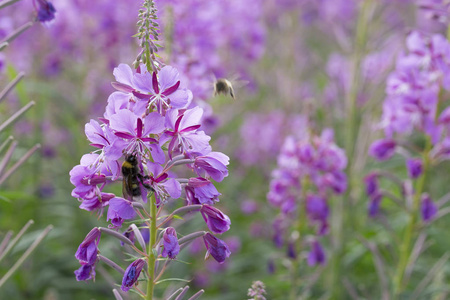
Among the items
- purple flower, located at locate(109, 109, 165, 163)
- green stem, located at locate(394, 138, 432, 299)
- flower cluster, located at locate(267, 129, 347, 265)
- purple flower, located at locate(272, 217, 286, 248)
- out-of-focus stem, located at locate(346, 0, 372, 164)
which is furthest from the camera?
out-of-focus stem, located at locate(346, 0, 372, 164)

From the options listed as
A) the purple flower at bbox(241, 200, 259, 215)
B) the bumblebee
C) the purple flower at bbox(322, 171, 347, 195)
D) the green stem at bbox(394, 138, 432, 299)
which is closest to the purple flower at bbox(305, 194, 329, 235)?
the purple flower at bbox(322, 171, 347, 195)

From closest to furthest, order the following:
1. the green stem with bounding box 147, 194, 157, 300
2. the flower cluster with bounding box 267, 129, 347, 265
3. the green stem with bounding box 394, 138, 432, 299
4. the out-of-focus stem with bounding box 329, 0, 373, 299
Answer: the green stem with bounding box 147, 194, 157, 300 < the green stem with bounding box 394, 138, 432, 299 < the flower cluster with bounding box 267, 129, 347, 265 < the out-of-focus stem with bounding box 329, 0, 373, 299

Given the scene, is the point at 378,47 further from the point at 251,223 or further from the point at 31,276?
the point at 31,276

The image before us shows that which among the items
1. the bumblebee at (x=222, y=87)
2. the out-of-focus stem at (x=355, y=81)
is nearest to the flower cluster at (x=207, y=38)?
the bumblebee at (x=222, y=87)

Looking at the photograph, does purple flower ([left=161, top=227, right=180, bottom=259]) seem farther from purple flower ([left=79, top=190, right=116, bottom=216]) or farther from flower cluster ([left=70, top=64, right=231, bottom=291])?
purple flower ([left=79, top=190, right=116, bottom=216])

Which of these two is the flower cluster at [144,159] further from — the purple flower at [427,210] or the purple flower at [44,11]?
the purple flower at [427,210]

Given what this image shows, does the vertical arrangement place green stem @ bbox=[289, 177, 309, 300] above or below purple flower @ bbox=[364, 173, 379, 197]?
below

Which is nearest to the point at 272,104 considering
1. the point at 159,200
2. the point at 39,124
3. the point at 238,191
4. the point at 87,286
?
the point at 238,191
